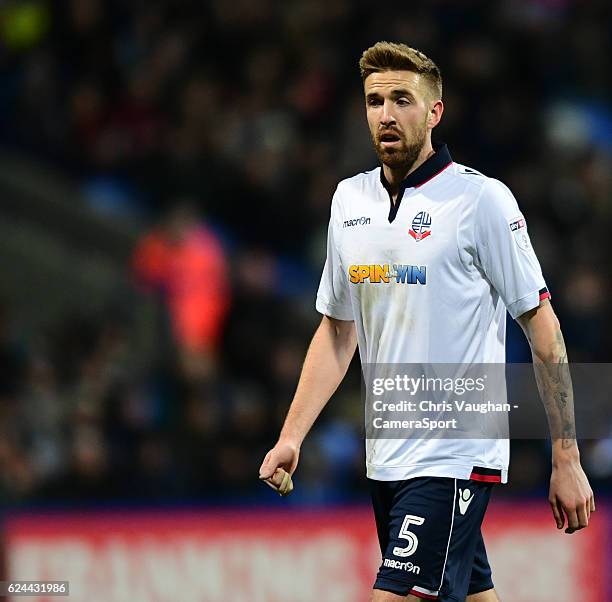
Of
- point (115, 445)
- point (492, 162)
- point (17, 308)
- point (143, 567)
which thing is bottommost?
point (143, 567)

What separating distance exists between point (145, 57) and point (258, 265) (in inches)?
106

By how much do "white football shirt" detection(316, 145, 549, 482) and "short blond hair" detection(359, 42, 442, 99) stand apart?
10.2 inches

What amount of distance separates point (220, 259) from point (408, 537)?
616 cm

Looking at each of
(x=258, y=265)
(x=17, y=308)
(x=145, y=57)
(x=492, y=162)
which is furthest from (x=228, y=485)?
(x=145, y=57)

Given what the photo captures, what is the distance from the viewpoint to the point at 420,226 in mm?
4297

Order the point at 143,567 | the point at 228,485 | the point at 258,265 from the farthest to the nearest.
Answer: the point at 258,265 < the point at 228,485 < the point at 143,567

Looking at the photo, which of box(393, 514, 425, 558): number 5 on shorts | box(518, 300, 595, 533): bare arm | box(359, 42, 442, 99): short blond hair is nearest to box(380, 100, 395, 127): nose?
box(359, 42, 442, 99): short blond hair

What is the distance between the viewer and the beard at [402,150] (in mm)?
4316

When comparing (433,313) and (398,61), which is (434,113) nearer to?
(398,61)

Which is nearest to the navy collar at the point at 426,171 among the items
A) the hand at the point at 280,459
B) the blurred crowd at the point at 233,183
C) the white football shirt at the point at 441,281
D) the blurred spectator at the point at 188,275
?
the white football shirt at the point at 441,281

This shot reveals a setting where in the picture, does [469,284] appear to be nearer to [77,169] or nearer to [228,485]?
[228,485]

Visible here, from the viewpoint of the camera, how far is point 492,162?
1070 centimetres

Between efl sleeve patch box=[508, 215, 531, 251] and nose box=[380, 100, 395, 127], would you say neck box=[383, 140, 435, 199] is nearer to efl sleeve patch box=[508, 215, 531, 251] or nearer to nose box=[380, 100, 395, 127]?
nose box=[380, 100, 395, 127]

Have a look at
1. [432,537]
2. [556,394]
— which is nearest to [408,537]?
[432,537]
